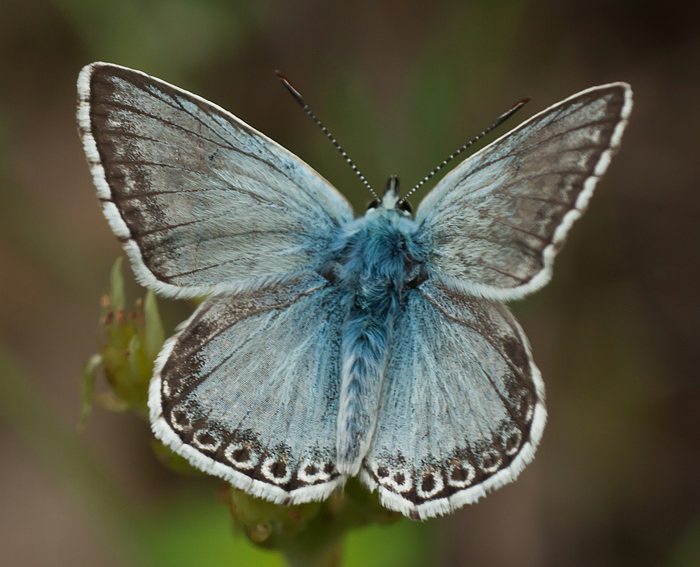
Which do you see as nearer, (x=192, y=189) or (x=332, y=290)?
(x=192, y=189)

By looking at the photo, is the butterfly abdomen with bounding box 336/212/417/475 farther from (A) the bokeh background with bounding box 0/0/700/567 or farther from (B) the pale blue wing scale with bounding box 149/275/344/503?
(A) the bokeh background with bounding box 0/0/700/567

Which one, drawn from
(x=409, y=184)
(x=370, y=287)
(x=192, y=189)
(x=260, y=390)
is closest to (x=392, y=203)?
(x=370, y=287)

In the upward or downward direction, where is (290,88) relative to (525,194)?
upward

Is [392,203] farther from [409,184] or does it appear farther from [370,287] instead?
[409,184]

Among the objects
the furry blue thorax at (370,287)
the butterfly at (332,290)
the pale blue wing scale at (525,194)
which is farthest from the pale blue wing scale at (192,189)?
the pale blue wing scale at (525,194)

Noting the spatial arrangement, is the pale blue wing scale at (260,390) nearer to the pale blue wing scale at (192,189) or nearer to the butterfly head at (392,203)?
the pale blue wing scale at (192,189)

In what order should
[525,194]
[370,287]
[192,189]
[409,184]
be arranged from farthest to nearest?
[409,184] < [370,287] < [192,189] < [525,194]
